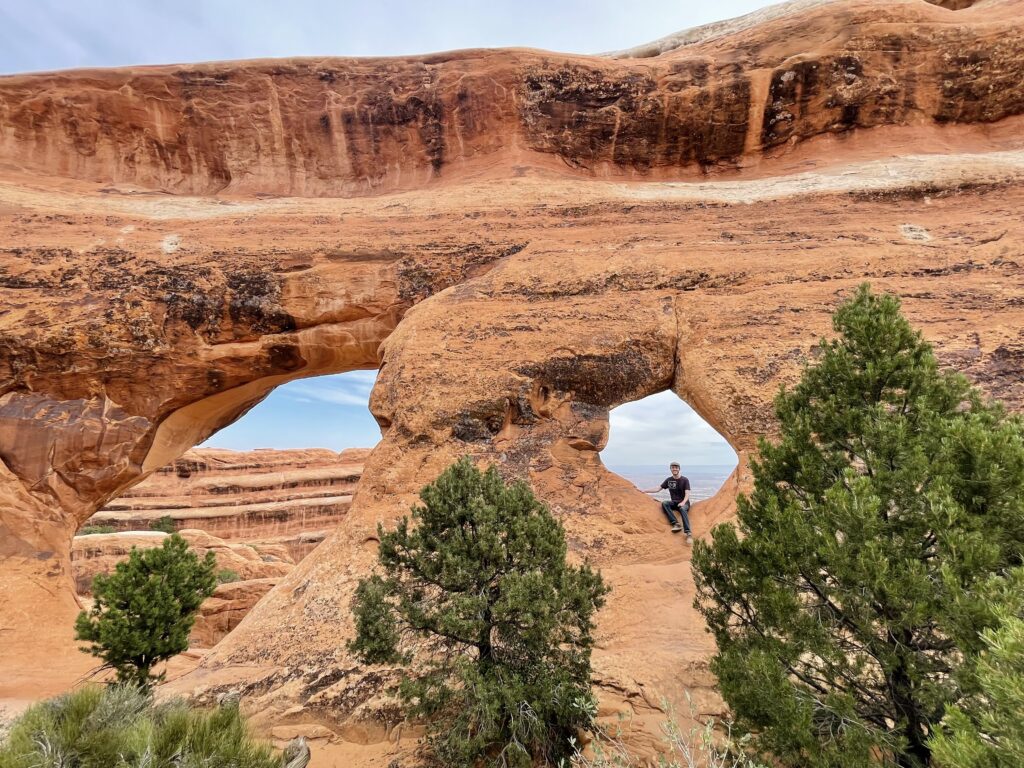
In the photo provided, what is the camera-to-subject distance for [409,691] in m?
4.94

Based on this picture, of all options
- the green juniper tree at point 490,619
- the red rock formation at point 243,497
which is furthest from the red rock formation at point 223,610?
the red rock formation at point 243,497

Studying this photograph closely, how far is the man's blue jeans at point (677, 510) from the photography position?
350 inches

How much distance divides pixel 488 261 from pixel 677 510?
680 centimetres

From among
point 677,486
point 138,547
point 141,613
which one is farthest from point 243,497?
point 677,486

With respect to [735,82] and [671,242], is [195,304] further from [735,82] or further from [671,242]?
[735,82]

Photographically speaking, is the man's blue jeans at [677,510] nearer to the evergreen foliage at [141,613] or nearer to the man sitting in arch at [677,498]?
the man sitting in arch at [677,498]

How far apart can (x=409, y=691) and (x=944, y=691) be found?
431 centimetres

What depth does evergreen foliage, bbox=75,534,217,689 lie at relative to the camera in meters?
7.89

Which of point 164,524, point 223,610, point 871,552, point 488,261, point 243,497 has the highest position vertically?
point 488,261

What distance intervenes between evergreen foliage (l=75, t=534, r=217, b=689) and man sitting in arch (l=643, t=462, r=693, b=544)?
27.6ft

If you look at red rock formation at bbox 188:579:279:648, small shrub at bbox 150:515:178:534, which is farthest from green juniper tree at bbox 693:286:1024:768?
small shrub at bbox 150:515:178:534

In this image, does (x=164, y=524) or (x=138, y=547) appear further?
(x=164, y=524)

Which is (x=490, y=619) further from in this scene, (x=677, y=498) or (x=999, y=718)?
(x=677, y=498)

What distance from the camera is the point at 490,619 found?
5.31 metres
